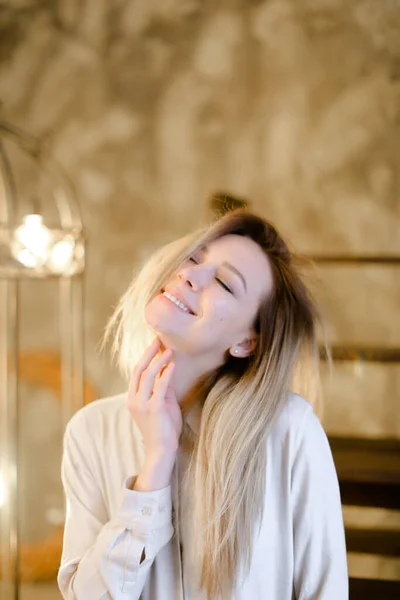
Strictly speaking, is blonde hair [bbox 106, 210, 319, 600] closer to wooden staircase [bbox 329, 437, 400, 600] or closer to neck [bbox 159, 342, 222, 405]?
neck [bbox 159, 342, 222, 405]

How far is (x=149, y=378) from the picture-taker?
4.22 ft

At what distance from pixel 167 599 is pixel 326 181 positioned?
248 cm

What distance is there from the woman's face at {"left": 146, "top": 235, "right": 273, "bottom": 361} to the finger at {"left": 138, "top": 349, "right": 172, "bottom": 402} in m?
0.06

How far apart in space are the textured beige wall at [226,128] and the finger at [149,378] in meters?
2.10

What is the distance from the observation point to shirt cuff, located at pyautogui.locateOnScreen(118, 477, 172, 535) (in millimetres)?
1211

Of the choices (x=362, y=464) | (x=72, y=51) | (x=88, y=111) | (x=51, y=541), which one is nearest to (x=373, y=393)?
(x=362, y=464)

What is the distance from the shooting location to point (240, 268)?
55.5 inches

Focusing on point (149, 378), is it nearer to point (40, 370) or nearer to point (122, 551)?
point (122, 551)

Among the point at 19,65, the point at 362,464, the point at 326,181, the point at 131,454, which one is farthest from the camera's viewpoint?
the point at 19,65

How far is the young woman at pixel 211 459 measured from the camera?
1251 mm

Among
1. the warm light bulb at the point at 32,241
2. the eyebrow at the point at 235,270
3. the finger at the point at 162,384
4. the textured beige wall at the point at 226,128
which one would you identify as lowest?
the finger at the point at 162,384

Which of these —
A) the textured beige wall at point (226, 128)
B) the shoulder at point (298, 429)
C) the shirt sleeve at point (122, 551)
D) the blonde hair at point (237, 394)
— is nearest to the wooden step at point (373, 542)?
the textured beige wall at point (226, 128)

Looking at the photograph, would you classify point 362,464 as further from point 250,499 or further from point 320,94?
point 320,94

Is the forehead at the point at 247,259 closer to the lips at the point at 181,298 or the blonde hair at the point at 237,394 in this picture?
the blonde hair at the point at 237,394
